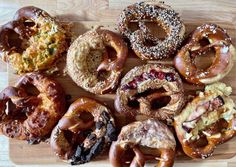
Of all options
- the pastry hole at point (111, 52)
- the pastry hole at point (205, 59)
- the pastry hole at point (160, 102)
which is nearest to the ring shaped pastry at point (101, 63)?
the pastry hole at point (111, 52)

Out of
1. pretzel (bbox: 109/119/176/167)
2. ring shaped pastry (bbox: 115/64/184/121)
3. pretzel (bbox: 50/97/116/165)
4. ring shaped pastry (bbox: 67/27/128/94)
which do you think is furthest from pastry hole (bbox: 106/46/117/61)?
pretzel (bbox: 109/119/176/167)

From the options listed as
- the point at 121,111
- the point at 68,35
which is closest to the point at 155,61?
the point at 121,111

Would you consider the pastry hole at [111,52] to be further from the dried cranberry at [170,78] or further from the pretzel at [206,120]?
the pretzel at [206,120]

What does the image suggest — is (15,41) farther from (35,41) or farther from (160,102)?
(160,102)

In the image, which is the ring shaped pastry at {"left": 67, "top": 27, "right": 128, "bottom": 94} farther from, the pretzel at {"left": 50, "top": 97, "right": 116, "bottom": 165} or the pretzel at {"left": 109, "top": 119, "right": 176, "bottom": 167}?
the pretzel at {"left": 109, "top": 119, "right": 176, "bottom": 167}

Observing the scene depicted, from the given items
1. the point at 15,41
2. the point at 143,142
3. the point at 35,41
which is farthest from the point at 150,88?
the point at 15,41

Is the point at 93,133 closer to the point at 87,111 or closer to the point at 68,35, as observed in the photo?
the point at 87,111
